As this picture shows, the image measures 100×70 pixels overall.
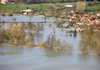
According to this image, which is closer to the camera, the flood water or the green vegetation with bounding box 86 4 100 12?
the flood water

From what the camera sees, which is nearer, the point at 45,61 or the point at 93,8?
the point at 45,61

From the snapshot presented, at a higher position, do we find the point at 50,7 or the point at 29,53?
the point at 50,7

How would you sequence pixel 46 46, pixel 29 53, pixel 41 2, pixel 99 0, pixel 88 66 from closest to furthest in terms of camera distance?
pixel 88 66 → pixel 29 53 → pixel 46 46 → pixel 41 2 → pixel 99 0

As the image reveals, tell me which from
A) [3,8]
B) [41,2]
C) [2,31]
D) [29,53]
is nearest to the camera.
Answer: [29,53]

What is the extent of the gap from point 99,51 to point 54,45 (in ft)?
3.05

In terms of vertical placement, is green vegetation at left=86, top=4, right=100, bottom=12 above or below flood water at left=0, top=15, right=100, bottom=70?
above

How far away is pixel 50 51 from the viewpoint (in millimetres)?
4203

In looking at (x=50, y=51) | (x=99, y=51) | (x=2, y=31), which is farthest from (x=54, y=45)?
(x=2, y=31)

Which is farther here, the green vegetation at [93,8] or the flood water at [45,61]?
the green vegetation at [93,8]

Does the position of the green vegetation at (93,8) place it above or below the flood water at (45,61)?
above

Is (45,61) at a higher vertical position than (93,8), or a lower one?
lower

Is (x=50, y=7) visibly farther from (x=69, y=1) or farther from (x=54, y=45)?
(x=54, y=45)

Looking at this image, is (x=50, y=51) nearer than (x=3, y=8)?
Yes

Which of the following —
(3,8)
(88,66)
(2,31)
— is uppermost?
(3,8)
